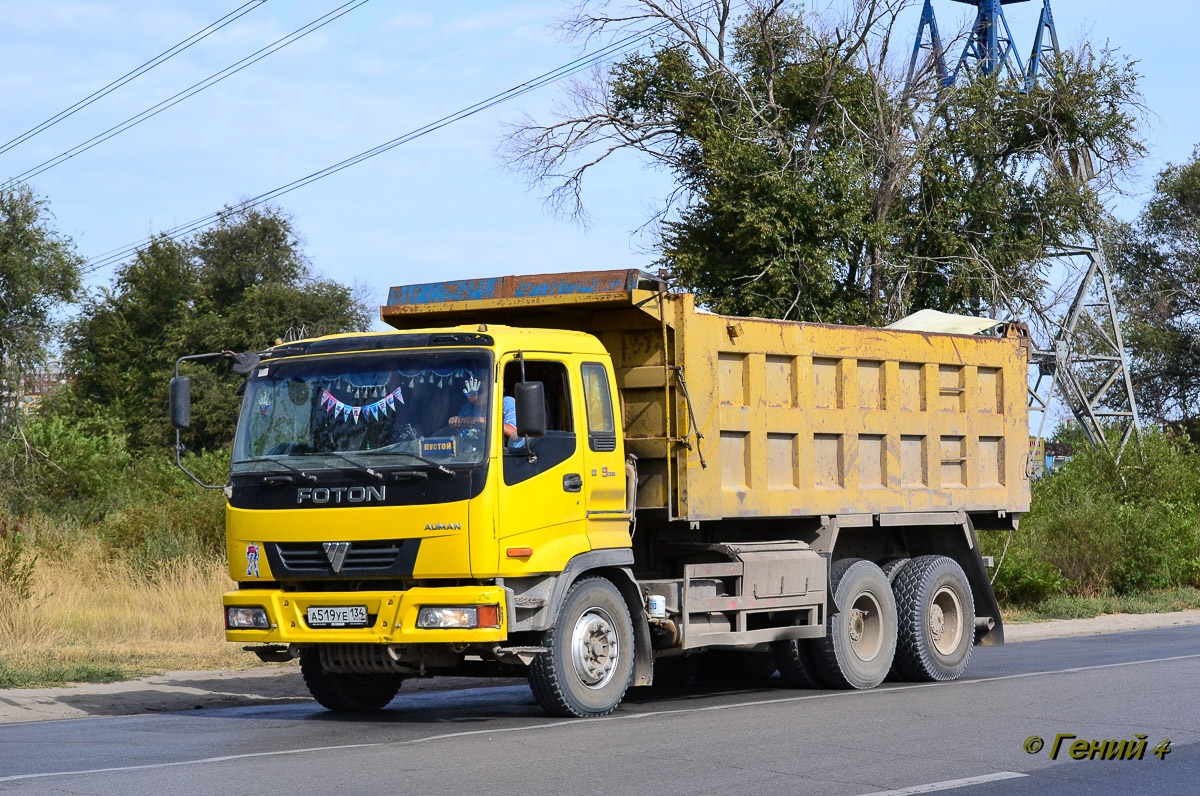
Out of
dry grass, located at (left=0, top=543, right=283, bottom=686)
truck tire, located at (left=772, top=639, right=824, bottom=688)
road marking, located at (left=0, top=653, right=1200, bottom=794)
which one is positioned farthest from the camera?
dry grass, located at (left=0, top=543, right=283, bottom=686)

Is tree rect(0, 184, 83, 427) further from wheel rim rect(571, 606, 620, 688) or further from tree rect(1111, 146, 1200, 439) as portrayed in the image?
tree rect(1111, 146, 1200, 439)

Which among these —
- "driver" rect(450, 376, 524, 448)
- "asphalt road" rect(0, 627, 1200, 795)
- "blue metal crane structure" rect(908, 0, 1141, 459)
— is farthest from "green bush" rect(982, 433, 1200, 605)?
"driver" rect(450, 376, 524, 448)

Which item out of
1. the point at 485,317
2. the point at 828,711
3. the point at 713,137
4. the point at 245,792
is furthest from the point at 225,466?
the point at 245,792

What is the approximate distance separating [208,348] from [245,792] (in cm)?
3588

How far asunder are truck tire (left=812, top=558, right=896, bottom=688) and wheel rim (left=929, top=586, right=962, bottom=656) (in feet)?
2.30

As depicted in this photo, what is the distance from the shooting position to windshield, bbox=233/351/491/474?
9.40m

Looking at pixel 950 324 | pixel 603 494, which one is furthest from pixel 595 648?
pixel 950 324

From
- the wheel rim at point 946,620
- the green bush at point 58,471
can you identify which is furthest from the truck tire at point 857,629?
the green bush at point 58,471

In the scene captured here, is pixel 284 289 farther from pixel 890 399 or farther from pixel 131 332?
pixel 890 399

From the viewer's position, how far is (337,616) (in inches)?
371

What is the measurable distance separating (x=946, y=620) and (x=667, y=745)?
222 inches

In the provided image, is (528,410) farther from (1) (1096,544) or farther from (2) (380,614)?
(1) (1096,544)

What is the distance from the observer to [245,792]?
708cm

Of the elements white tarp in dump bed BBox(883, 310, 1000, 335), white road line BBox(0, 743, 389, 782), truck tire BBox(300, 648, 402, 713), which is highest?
white tarp in dump bed BBox(883, 310, 1000, 335)
